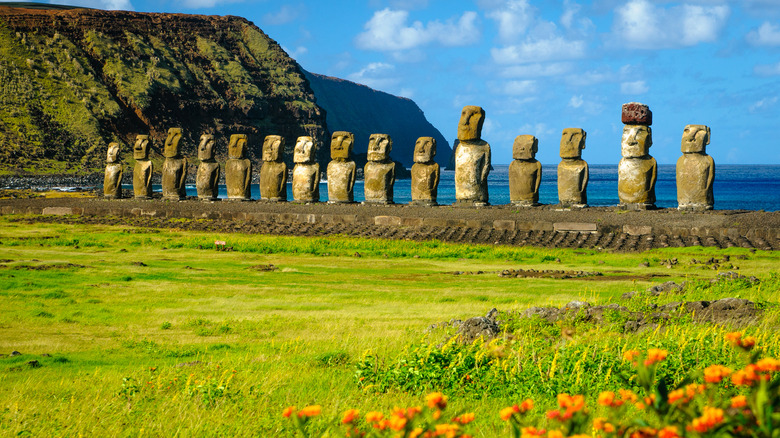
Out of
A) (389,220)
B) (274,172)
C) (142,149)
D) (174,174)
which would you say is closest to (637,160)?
(389,220)

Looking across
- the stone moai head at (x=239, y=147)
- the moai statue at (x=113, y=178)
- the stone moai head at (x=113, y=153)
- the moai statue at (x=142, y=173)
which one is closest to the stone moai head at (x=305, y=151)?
the stone moai head at (x=239, y=147)

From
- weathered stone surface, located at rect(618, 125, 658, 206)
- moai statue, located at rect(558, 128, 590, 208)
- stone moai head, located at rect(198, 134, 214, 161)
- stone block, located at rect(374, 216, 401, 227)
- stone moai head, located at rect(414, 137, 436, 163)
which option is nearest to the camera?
weathered stone surface, located at rect(618, 125, 658, 206)

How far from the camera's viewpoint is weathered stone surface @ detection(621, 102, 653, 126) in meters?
23.0

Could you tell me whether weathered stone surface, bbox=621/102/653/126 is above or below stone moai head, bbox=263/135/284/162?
above

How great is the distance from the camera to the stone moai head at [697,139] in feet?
72.3

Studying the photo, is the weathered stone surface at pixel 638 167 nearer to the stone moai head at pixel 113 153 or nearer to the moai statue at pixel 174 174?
the moai statue at pixel 174 174

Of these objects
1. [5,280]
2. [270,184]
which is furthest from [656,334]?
[270,184]

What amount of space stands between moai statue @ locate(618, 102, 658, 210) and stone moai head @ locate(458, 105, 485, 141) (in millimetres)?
4677

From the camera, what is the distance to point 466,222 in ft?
71.1

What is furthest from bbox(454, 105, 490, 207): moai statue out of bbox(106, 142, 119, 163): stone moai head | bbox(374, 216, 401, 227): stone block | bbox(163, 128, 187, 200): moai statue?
bbox(106, 142, 119, 163): stone moai head

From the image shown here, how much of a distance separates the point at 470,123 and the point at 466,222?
5.09 m

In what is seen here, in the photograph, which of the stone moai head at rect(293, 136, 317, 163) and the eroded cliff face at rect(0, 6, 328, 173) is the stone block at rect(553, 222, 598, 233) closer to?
the stone moai head at rect(293, 136, 317, 163)

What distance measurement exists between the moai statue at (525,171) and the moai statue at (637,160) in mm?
2694

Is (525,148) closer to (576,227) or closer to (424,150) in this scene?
(424,150)
